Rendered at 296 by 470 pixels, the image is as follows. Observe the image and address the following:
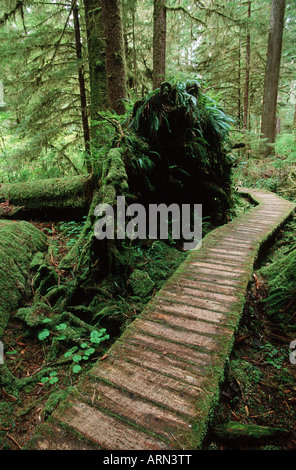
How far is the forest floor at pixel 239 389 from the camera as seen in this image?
1774 mm

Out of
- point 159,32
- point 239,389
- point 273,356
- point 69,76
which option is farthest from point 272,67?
point 239,389

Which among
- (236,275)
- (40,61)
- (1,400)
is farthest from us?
(40,61)

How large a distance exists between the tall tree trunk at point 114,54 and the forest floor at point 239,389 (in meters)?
5.25

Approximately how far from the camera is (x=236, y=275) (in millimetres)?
3334

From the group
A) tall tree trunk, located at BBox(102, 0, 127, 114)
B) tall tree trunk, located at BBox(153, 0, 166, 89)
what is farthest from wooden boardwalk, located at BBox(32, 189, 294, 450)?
tall tree trunk, located at BBox(153, 0, 166, 89)

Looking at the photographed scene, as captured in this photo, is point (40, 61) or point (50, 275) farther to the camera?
point (40, 61)

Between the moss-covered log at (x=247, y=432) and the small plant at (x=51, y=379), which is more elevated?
the moss-covered log at (x=247, y=432)

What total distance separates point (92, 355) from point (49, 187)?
14.5 feet

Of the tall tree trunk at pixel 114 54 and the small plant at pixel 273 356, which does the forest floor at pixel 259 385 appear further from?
the tall tree trunk at pixel 114 54

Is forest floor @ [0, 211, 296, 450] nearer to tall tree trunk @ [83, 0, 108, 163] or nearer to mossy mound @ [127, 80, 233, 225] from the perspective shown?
mossy mound @ [127, 80, 233, 225]

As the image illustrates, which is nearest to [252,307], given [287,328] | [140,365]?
[287,328]

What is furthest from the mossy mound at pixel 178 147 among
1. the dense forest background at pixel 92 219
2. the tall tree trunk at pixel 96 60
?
the tall tree trunk at pixel 96 60

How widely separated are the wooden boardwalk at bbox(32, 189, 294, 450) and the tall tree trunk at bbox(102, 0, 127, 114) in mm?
4722
